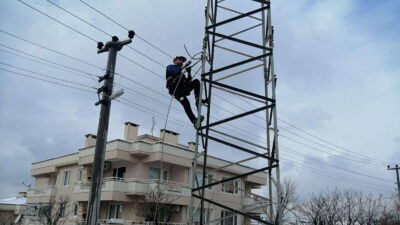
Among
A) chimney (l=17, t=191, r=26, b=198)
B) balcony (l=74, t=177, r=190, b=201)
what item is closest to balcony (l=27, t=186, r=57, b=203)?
balcony (l=74, t=177, r=190, b=201)

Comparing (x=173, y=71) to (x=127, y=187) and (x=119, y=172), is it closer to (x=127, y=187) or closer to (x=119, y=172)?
(x=127, y=187)

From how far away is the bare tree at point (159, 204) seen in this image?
2550 centimetres

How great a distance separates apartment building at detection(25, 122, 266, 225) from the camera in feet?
87.9

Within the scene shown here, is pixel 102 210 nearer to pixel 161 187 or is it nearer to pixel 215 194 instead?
pixel 161 187

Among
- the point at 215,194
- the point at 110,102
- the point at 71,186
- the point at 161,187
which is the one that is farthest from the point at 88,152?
the point at 110,102

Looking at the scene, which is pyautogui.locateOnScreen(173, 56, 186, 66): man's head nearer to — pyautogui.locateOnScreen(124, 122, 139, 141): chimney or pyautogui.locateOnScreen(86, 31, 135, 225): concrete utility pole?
pyautogui.locateOnScreen(86, 31, 135, 225): concrete utility pole

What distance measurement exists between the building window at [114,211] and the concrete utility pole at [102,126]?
1656cm

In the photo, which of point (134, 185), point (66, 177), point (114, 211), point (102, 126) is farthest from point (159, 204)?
point (102, 126)

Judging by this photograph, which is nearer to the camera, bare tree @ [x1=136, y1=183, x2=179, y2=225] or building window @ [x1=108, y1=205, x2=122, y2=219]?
bare tree @ [x1=136, y1=183, x2=179, y2=225]

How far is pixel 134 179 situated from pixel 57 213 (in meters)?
6.82

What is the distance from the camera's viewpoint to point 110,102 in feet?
40.0

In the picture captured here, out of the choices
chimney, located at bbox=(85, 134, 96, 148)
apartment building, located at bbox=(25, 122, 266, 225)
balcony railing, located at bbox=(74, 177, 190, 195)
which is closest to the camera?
balcony railing, located at bbox=(74, 177, 190, 195)

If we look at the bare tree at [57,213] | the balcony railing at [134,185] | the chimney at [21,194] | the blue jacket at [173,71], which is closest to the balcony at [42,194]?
the bare tree at [57,213]

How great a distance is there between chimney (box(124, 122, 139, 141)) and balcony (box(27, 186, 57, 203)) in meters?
8.99
